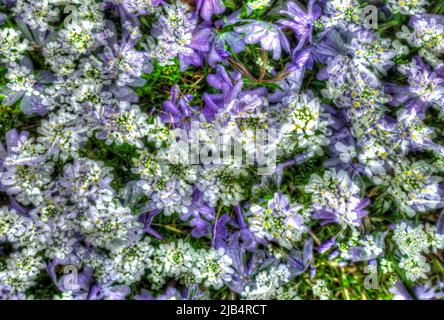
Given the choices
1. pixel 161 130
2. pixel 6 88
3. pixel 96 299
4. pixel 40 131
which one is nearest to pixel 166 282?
pixel 96 299

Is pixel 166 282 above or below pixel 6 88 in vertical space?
below

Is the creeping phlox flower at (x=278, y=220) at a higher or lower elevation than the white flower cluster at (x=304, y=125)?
lower

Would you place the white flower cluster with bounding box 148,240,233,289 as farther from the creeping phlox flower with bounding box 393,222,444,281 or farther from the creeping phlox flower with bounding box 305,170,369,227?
the creeping phlox flower with bounding box 393,222,444,281

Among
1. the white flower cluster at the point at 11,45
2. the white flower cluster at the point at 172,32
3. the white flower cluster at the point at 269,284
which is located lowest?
the white flower cluster at the point at 269,284

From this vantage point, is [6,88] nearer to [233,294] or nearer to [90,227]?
[90,227]

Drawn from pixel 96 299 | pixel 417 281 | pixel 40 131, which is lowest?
pixel 96 299

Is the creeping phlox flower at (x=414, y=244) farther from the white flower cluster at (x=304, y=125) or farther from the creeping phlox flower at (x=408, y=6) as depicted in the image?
the creeping phlox flower at (x=408, y=6)

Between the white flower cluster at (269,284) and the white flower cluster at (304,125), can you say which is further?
the white flower cluster at (269,284)

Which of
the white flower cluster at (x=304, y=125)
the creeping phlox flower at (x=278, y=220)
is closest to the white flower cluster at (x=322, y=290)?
the creeping phlox flower at (x=278, y=220)

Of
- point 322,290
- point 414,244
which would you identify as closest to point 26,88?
point 322,290
